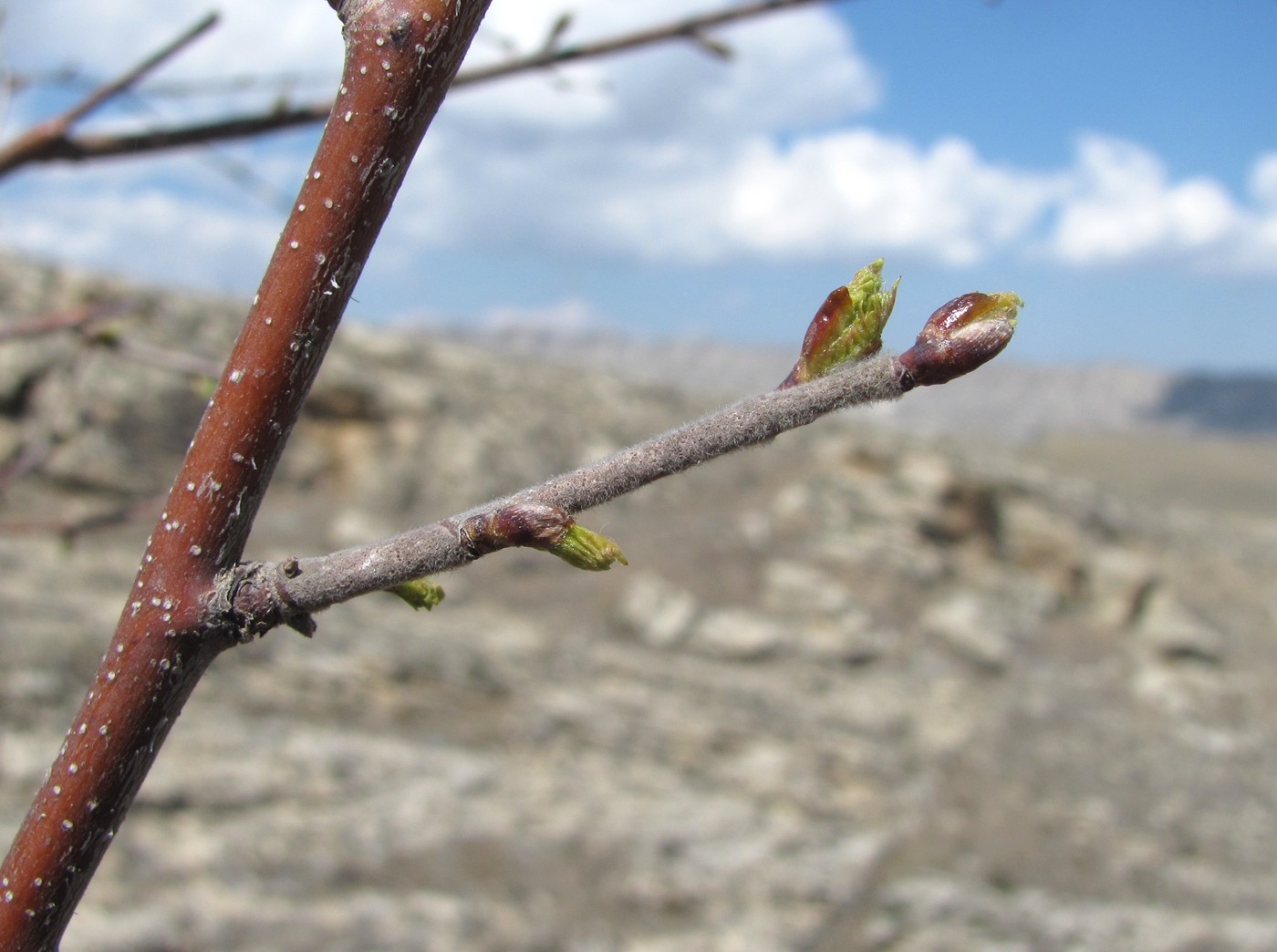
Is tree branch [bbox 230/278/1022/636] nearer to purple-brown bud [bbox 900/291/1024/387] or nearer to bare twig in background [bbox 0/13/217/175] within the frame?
purple-brown bud [bbox 900/291/1024/387]

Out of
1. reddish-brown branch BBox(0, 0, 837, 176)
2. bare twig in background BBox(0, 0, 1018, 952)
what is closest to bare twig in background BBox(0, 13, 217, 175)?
reddish-brown branch BBox(0, 0, 837, 176)

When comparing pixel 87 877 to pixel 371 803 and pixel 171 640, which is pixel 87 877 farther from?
pixel 371 803

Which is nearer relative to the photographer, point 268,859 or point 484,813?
point 268,859

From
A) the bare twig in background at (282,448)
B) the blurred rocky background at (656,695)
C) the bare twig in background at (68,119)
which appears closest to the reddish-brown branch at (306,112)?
the bare twig in background at (68,119)

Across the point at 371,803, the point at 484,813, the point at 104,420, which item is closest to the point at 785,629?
the point at 484,813

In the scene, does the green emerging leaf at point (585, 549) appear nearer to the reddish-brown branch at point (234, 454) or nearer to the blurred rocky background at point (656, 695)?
the reddish-brown branch at point (234, 454)

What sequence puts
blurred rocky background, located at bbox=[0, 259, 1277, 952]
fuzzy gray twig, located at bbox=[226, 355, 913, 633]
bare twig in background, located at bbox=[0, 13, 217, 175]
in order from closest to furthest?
fuzzy gray twig, located at bbox=[226, 355, 913, 633] < bare twig in background, located at bbox=[0, 13, 217, 175] < blurred rocky background, located at bbox=[0, 259, 1277, 952]

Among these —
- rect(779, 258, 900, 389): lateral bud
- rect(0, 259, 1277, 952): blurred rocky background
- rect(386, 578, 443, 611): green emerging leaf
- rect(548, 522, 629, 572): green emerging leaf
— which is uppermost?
rect(779, 258, 900, 389): lateral bud
